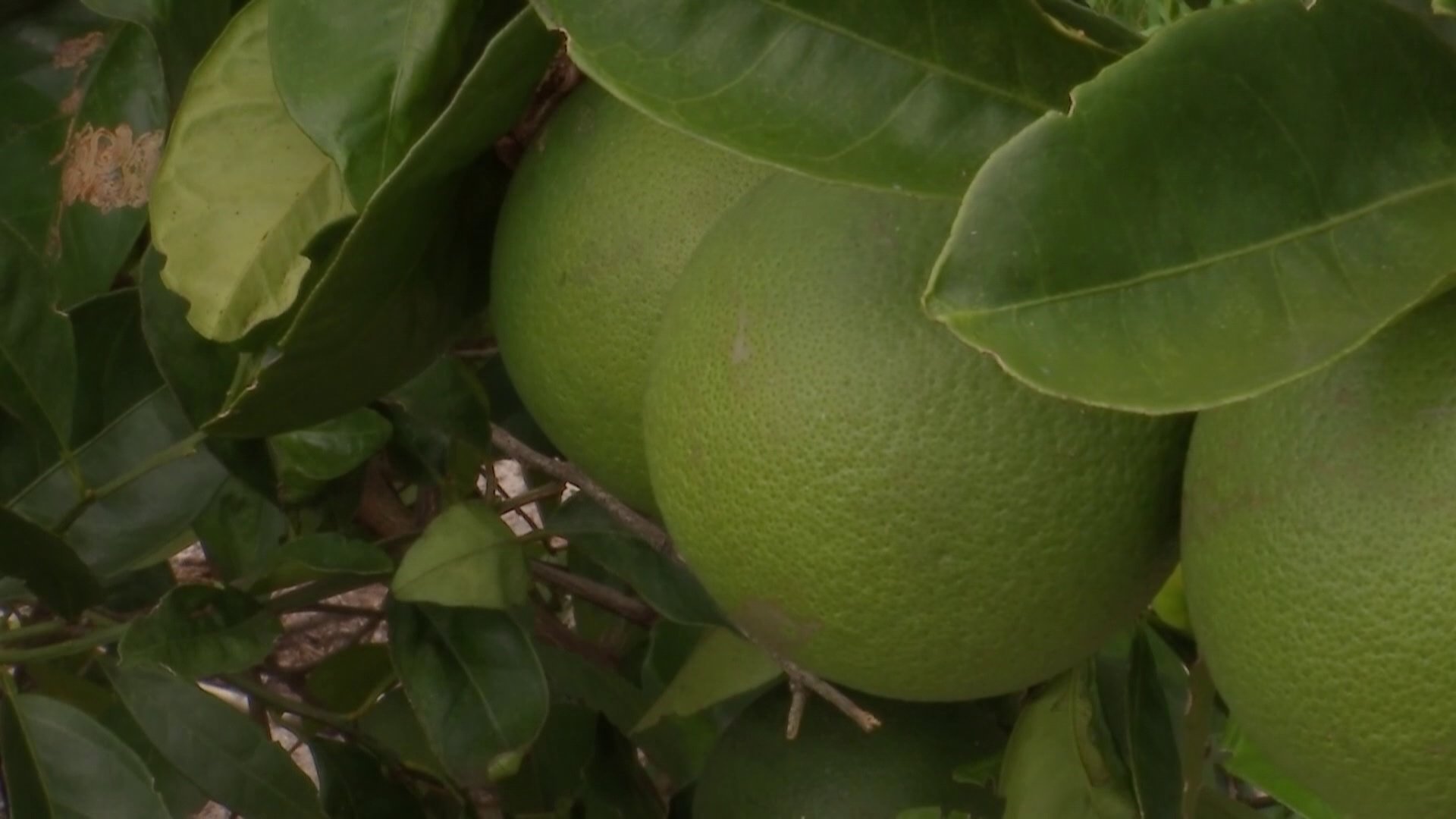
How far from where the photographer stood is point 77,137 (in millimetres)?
813

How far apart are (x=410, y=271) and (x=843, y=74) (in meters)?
0.23

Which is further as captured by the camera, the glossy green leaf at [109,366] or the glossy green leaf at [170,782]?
the glossy green leaf at [170,782]

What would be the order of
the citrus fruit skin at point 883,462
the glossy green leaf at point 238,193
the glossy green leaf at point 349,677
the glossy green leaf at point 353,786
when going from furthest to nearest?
the glossy green leaf at point 349,677, the glossy green leaf at point 353,786, the glossy green leaf at point 238,193, the citrus fruit skin at point 883,462

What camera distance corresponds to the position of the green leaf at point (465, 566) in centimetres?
77

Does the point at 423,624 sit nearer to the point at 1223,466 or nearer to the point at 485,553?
the point at 485,553

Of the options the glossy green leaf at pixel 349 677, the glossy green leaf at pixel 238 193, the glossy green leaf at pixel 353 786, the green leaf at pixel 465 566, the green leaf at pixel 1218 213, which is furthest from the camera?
the glossy green leaf at pixel 349 677

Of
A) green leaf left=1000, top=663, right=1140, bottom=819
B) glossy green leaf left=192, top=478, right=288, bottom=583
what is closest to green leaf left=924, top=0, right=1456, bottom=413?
green leaf left=1000, top=663, right=1140, bottom=819

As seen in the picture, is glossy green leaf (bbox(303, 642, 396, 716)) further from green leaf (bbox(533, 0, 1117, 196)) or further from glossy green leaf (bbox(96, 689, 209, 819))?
green leaf (bbox(533, 0, 1117, 196))

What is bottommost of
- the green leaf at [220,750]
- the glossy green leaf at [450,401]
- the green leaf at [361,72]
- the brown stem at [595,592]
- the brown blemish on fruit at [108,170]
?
the brown stem at [595,592]

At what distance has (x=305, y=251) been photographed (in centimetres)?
59

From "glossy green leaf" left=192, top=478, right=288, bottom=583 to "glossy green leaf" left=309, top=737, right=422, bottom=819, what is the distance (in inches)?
5.9

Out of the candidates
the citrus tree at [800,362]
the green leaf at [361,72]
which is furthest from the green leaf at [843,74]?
the green leaf at [361,72]

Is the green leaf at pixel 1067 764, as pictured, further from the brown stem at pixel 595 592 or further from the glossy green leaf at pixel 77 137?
the glossy green leaf at pixel 77 137

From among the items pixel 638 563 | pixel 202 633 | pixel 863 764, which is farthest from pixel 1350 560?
pixel 202 633
